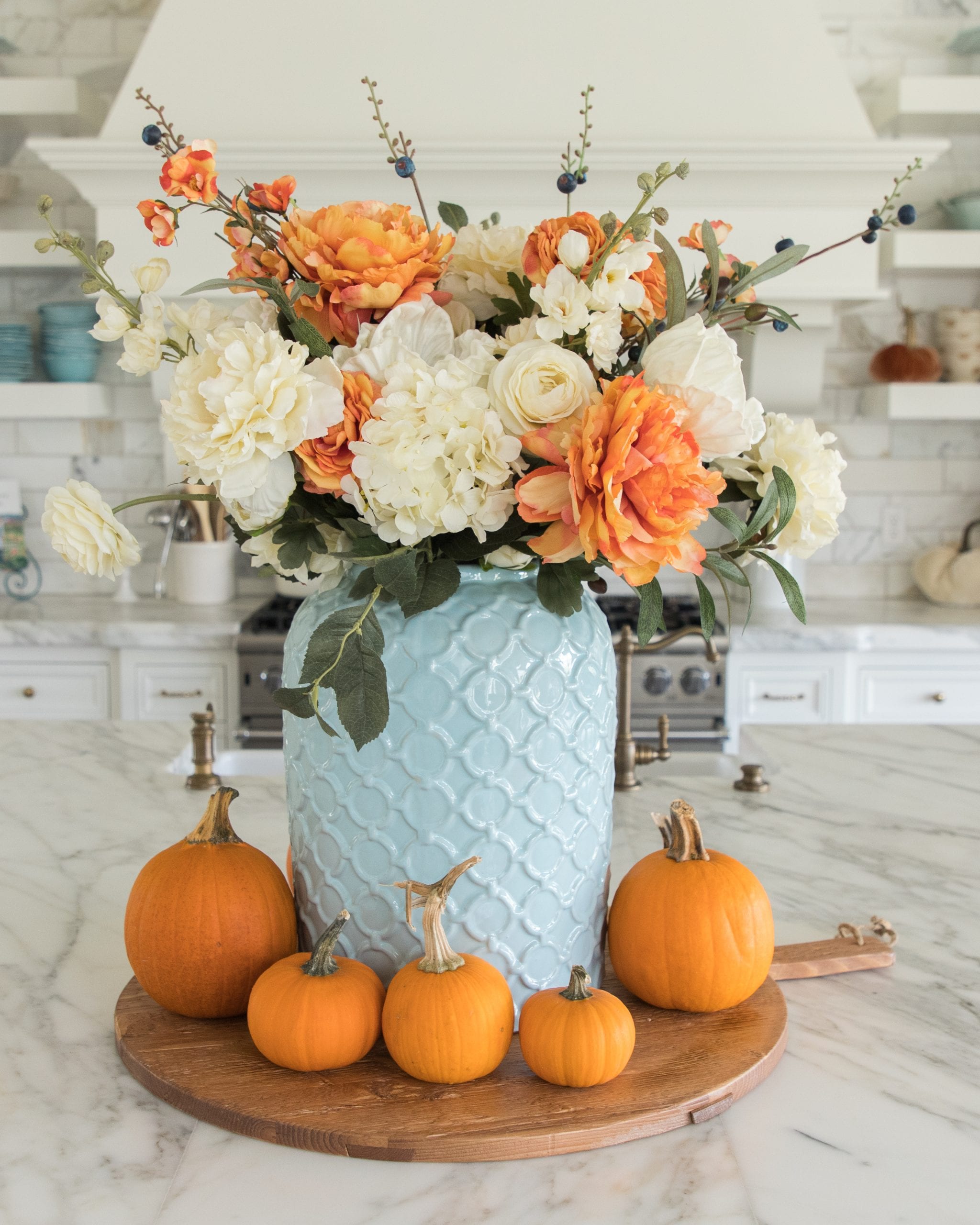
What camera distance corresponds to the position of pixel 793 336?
9.69 ft

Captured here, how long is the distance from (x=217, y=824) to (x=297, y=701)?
0.19m

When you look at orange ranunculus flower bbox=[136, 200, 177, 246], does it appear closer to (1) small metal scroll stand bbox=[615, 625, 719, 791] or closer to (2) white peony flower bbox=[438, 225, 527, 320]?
(2) white peony flower bbox=[438, 225, 527, 320]

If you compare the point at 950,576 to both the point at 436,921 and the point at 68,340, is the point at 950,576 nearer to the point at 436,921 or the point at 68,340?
the point at 68,340

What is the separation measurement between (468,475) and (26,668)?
249 cm

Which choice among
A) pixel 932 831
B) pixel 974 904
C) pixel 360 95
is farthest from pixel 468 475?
pixel 360 95

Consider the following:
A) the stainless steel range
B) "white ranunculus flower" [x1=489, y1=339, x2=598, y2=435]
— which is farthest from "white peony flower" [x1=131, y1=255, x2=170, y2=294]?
the stainless steel range

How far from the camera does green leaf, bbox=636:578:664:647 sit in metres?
0.67

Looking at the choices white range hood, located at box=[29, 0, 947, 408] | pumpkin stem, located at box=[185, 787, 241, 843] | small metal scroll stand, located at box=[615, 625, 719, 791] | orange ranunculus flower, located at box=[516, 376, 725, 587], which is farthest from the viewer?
white range hood, located at box=[29, 0, 947, 408]

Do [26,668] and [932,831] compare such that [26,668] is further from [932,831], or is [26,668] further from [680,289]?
[680,289]

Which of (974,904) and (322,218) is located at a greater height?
(322,218)

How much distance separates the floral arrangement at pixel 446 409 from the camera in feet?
2.04

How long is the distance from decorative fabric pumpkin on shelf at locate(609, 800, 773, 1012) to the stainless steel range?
1.84 metres

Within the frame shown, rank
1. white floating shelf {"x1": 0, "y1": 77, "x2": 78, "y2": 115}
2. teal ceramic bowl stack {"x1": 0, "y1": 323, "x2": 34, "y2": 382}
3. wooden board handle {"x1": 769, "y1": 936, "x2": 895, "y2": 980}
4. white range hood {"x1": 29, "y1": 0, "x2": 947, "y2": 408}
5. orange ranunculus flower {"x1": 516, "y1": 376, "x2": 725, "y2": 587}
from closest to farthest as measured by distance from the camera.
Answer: orange ranunculus flower {"x1": 516, "y1": 376, "x2": 725, "y2": 587} < wooden board handle {"x1": 769, "y1": 936, "x2": 895, "y2": 980} < white range hood {"x1": 29, "y1": 0, "x2": 947, "y2": 408} < white floating shelf {"x1": 0, "y1": 77, "x2": 78, "y2": 115} < teal ceramic bowl stack {"x1": 0, "y1": 323, "x2": 34, "y2": 382}

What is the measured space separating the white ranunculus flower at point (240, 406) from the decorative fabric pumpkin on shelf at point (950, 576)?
2920 millimetres
